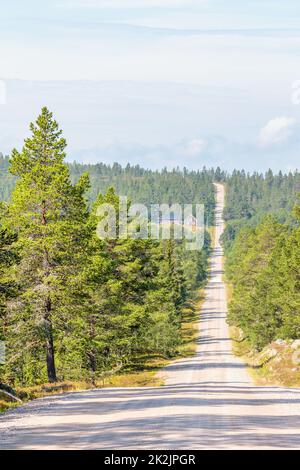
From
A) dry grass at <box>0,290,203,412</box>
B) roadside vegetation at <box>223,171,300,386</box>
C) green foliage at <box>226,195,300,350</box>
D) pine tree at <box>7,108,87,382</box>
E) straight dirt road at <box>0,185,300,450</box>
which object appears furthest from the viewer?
green foliage at <box>226,195,300,350</box>

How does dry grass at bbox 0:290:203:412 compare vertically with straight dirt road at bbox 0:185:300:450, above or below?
below

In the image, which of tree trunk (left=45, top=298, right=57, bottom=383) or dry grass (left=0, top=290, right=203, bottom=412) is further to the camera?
tree trunk (left=45, top=298, right=57, bottom=383)

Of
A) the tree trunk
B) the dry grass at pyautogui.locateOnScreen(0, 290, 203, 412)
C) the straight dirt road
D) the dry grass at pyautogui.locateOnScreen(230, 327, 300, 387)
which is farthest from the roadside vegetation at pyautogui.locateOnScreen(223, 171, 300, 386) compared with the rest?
the straight dirt road

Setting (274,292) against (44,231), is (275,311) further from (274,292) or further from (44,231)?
(44,231)

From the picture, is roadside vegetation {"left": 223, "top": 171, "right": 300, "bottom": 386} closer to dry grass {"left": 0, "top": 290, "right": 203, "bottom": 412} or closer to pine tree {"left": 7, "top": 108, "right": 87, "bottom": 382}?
dry grass {"left": 0, "top": 290, "right": 203, "bottom": 412}

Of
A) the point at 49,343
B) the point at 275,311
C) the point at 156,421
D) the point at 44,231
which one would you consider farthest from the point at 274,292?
the point at 156,421

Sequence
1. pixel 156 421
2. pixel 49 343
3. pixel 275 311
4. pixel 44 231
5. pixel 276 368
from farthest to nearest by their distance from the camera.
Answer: pixel 275 311 → pixel 276 368 → pixel 49 343 → pixel 44 231 → pixel 156 421

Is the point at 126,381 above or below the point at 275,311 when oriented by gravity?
below

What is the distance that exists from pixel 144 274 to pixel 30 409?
29261mm

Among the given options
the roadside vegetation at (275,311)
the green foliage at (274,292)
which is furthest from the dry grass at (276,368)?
the green foliage at (274,292)

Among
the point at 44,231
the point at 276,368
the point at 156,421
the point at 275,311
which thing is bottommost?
the point at 276,368

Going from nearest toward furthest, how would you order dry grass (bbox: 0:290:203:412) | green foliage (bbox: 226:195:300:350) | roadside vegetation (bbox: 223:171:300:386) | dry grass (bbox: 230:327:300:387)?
1. dry grass (bbox: 0:290:203:412)
2. dry grass (bbox: 230:327:300:387)
3. roadside vegetation (bbox: 223:171:300:386)
4. green foliage (bbox: 226:195:300:350)

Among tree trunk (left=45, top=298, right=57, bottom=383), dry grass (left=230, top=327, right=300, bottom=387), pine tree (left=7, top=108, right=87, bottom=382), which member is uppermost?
pine tree (left=7, top=108, right=87, bottom=382)

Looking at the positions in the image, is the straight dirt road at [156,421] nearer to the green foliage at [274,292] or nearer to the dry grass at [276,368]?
the dry grass at [276,368]
